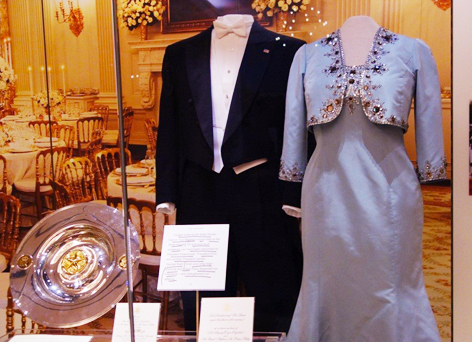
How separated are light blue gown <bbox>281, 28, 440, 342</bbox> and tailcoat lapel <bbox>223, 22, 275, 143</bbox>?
0.20 m

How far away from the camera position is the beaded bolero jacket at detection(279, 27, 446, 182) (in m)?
1.69

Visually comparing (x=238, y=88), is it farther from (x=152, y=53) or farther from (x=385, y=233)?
(x=385, y=233)

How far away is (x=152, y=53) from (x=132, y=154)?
373 mm

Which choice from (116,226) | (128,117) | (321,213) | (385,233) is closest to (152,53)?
(128,117)

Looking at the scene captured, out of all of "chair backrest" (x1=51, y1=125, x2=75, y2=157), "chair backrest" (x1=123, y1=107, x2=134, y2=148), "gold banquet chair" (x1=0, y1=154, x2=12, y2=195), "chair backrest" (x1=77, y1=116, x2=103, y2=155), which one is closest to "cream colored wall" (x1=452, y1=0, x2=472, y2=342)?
"chair backrest" (x1=123, y1=107, x2=134, y2=148)

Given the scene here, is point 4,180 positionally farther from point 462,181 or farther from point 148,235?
point 462,181

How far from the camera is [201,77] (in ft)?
6.56

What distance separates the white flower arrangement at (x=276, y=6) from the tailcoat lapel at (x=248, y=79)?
0.30ft

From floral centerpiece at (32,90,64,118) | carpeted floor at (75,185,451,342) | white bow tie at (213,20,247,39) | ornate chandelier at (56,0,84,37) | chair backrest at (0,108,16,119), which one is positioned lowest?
carpeted floor at (75,185,451,342)

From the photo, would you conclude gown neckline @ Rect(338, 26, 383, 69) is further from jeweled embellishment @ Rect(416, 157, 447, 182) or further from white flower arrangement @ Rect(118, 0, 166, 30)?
white flower arrangement @ Rect(118, 0, 166, 30)

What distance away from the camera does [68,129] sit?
2131 mm

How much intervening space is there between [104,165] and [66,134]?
0.20m

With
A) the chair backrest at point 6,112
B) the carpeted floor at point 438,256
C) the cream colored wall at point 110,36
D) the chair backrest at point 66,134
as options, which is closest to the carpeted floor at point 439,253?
the carpeted floor at point 438,256

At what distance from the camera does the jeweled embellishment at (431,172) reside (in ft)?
5.60
